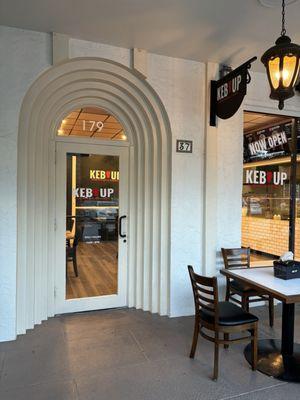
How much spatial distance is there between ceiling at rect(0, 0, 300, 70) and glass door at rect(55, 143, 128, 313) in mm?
1305

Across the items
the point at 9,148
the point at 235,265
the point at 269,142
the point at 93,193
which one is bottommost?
the point at 235,265

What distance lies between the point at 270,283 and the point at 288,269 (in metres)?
0.25

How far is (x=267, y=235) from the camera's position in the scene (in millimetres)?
4926

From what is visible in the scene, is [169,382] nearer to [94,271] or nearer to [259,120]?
[94,271]

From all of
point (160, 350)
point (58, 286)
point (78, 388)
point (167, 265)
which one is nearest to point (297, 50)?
point (167, 265)

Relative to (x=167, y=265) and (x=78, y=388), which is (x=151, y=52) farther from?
(x=78, y=388)

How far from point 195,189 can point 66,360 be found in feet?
7.79

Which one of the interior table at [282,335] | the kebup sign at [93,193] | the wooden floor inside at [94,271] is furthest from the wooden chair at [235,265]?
the kebup sign at [93,193]

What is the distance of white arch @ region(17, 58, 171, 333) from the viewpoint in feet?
10.5

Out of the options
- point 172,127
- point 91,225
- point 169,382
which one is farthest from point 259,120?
point 169,382

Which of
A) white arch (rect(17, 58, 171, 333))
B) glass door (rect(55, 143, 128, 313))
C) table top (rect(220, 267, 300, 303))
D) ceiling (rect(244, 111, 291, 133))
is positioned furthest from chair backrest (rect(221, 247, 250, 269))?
ceiling (rect(244, 111, 291, 133))

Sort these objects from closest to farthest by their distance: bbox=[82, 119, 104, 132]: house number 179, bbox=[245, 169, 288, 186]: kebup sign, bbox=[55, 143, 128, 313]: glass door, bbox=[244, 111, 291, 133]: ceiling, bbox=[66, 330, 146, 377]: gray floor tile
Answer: bbox=[66, 330, 146, 377]: gray floor tile < bbox=[55, 143, 128, 313]: glass door < bbox=[82, 119, 104, 132]: house number 179 < bbox=[244, 111, 291, 133]: ceiling < bbox=[245, 169, 288, 186]: kebup sign

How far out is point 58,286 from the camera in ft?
12.0

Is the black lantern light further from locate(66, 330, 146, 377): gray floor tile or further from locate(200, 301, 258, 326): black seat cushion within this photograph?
locate(66, 330, 146, 377): gray floor tile
